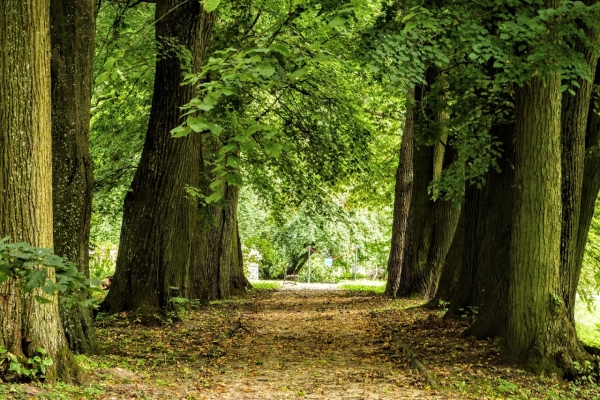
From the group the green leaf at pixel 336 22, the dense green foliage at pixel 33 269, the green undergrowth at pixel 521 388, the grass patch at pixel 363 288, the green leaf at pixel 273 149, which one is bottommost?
the green undergrowth at pixel 521 388

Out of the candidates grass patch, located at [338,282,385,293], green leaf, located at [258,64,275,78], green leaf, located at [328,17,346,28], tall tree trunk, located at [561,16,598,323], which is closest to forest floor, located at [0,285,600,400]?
tall tree trunk, located at [561,16,598,323]

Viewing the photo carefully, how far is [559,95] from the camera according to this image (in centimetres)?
991

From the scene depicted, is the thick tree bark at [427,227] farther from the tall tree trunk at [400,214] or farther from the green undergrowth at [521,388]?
the green undergrowth at [521,388]

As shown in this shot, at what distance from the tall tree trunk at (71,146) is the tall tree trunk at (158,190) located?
4.32 meters

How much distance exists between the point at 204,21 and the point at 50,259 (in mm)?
10831

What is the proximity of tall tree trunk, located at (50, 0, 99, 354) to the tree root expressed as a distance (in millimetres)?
4168

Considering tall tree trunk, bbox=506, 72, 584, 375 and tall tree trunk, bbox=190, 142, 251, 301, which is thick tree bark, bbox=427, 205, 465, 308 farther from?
tall tree trunk, bbox=506, 72, 584, 375

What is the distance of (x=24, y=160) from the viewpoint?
7.09 meters

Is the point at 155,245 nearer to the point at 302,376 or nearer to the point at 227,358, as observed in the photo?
the point at 227,358

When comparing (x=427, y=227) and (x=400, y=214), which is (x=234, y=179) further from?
(x=400, y=214)

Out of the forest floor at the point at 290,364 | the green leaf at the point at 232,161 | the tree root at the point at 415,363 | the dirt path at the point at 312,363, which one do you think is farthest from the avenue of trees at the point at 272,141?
the dirt path at the point at 312,363

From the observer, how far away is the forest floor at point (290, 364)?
8312 millimetres

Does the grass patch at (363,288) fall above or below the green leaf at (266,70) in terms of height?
below

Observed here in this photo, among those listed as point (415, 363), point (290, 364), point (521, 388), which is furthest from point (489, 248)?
point (521, 388)
